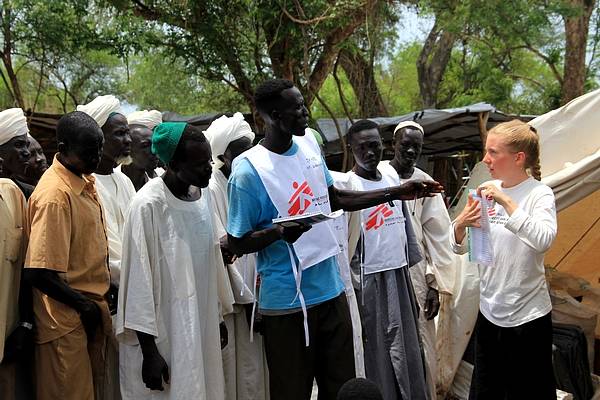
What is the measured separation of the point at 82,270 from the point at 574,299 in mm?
4185

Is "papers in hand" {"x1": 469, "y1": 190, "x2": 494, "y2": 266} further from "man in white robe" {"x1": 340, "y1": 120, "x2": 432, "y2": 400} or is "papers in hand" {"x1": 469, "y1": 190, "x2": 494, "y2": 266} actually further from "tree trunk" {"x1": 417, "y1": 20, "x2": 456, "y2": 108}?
"tree trunk" {"x1": 417, "y1": 20, "x2": 456, "y2": 108}

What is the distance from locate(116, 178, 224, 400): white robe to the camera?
2.93 meters

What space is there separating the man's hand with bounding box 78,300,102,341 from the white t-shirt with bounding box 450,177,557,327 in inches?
79.0

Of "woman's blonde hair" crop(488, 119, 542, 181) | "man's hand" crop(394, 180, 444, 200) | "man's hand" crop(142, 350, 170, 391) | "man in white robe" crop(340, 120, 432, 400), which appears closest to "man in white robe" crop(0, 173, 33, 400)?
"man's hand" crop(142, 350, 170, 391)

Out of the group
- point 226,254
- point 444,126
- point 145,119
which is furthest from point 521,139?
point 444,126

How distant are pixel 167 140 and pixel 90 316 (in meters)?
0.89

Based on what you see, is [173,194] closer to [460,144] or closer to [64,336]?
[64,336]

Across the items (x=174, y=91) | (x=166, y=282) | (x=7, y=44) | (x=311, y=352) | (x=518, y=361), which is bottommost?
(x=518, y=361)

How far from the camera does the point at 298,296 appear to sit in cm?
293

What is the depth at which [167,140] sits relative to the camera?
118 inches

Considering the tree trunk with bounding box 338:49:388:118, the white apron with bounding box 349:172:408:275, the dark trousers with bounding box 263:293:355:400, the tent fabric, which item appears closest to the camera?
the dark trousers with bounding box 263:293:355:400

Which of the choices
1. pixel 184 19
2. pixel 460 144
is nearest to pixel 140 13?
pixel 184 19

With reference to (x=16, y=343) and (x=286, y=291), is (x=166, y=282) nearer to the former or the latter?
(x=286, y=291)

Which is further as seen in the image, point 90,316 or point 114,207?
point 114,207
